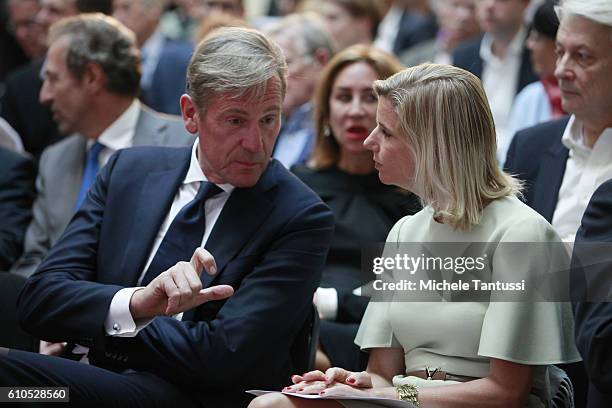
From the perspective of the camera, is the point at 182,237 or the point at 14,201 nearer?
the point at 182,237

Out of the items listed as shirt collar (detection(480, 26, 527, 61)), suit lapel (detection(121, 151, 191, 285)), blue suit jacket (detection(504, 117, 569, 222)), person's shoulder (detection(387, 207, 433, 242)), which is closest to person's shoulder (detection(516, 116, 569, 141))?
blue suit jacket (detection(504, 117, 569, 222))

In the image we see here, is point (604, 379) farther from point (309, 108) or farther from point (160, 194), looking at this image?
point (309, 108)

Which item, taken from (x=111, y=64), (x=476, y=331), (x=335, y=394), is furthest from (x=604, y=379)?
(x=111, y=64)

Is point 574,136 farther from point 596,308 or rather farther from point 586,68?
point 596,308

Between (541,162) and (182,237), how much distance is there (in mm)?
1537

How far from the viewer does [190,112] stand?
3.38m

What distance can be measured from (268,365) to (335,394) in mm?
562

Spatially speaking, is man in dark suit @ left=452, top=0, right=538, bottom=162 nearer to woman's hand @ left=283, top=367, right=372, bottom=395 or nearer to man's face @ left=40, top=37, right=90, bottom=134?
man's face @ left=40, top=37, right=90, bottom=134

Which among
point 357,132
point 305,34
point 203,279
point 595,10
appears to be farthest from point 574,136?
point 305,34

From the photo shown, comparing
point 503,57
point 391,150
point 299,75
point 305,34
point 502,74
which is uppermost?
point 503,57

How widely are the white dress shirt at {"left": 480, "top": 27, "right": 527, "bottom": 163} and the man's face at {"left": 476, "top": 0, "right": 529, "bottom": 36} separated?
0.06 m

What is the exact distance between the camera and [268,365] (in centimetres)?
314

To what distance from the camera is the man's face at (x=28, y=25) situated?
7.13 meters

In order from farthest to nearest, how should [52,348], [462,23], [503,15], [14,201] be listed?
[462,23] → [503,15] → [14,201] → [52,348]
